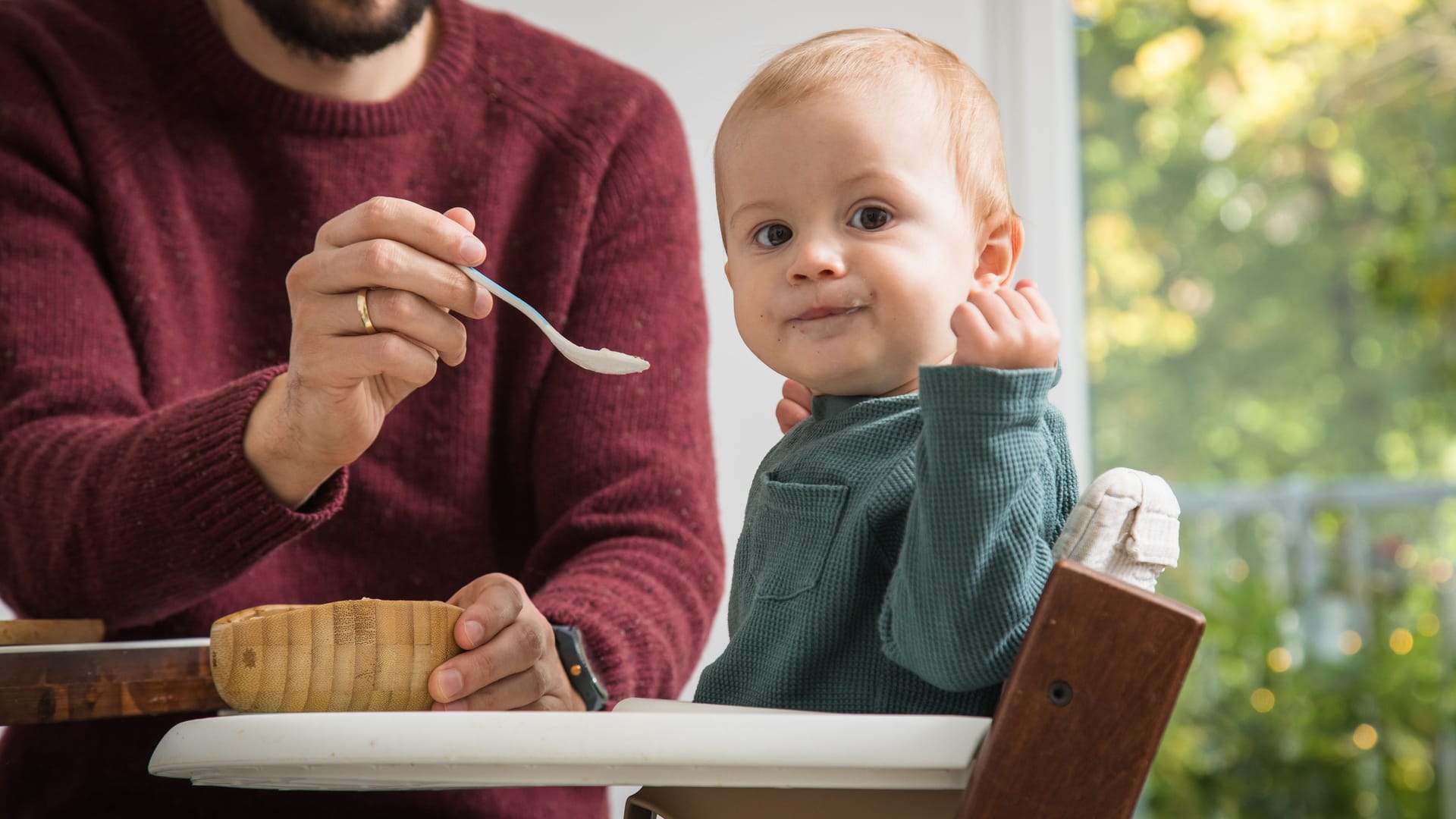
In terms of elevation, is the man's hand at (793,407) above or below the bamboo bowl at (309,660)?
above

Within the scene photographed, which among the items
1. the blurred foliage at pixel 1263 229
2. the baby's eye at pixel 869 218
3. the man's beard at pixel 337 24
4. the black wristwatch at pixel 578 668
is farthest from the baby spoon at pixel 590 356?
the blurred foliage at pixel 1263 229

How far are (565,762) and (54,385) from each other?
2.27 ft

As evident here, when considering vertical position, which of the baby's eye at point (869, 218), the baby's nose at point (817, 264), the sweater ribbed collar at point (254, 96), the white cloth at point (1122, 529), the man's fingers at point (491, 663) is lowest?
the man's fingers at point (491, 663)

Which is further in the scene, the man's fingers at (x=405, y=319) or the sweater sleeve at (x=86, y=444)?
the sweater sleeve at (x=86, y=444)

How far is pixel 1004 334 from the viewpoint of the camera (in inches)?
19.9

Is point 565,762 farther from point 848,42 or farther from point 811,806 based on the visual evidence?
point 848,42

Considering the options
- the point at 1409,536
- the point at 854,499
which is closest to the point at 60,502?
the point at 854,499

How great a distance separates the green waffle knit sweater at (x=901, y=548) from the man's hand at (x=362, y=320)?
19 cm

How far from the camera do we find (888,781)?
44 cm

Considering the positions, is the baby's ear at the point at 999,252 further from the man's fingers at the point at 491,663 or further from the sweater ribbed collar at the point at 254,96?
the sweater ribbed collar at the point at 254,96

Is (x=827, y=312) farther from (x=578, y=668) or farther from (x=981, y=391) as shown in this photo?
(x=578, y=668)

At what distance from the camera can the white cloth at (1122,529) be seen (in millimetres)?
549

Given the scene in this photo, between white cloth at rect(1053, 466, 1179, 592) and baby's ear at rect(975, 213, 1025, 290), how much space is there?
0.14 m

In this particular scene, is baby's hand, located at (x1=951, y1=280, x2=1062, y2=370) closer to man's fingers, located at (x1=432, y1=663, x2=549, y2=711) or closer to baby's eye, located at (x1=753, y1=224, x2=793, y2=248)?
baby's eye, located at (x1=753, y1=224, x2=793, y2=248)
